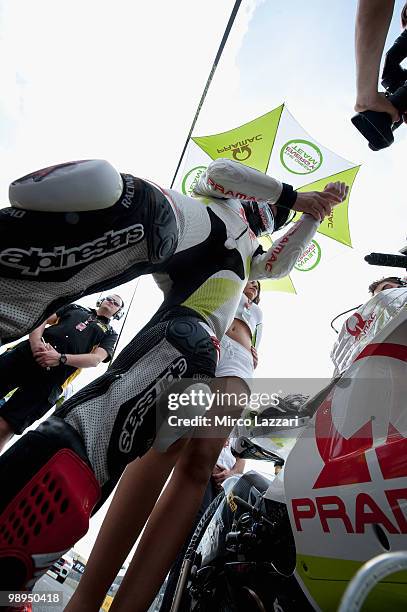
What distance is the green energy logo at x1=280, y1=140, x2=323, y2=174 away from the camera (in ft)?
19.9

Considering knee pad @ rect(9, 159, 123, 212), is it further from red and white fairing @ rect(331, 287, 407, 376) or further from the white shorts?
the white shorts

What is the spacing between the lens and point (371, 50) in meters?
1.01

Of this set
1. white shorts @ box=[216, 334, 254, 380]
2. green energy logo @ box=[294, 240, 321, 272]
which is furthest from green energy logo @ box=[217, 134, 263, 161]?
white shorts @ box=[216, 334, 254, 380]

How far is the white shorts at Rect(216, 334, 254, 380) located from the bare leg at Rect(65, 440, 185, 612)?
57 centimetres

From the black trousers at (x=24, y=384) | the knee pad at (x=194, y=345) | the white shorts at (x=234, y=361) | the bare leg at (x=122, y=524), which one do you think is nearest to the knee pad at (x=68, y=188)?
the knee pad at (x=194, y=345)

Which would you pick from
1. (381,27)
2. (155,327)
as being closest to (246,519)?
(155,327)

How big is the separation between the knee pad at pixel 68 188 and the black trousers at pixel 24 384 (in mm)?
2100

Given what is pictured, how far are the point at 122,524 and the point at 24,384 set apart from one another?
188 centimetres

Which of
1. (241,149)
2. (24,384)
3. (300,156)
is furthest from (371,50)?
(300,156)

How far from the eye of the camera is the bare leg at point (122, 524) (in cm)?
104

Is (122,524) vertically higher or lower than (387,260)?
lower

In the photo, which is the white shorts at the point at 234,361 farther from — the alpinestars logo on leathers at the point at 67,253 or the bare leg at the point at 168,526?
the alpinestars logo on leathers at the point at 67,253

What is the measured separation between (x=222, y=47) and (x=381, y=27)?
2.67m

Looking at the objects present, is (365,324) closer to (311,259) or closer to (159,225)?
(159,225)
